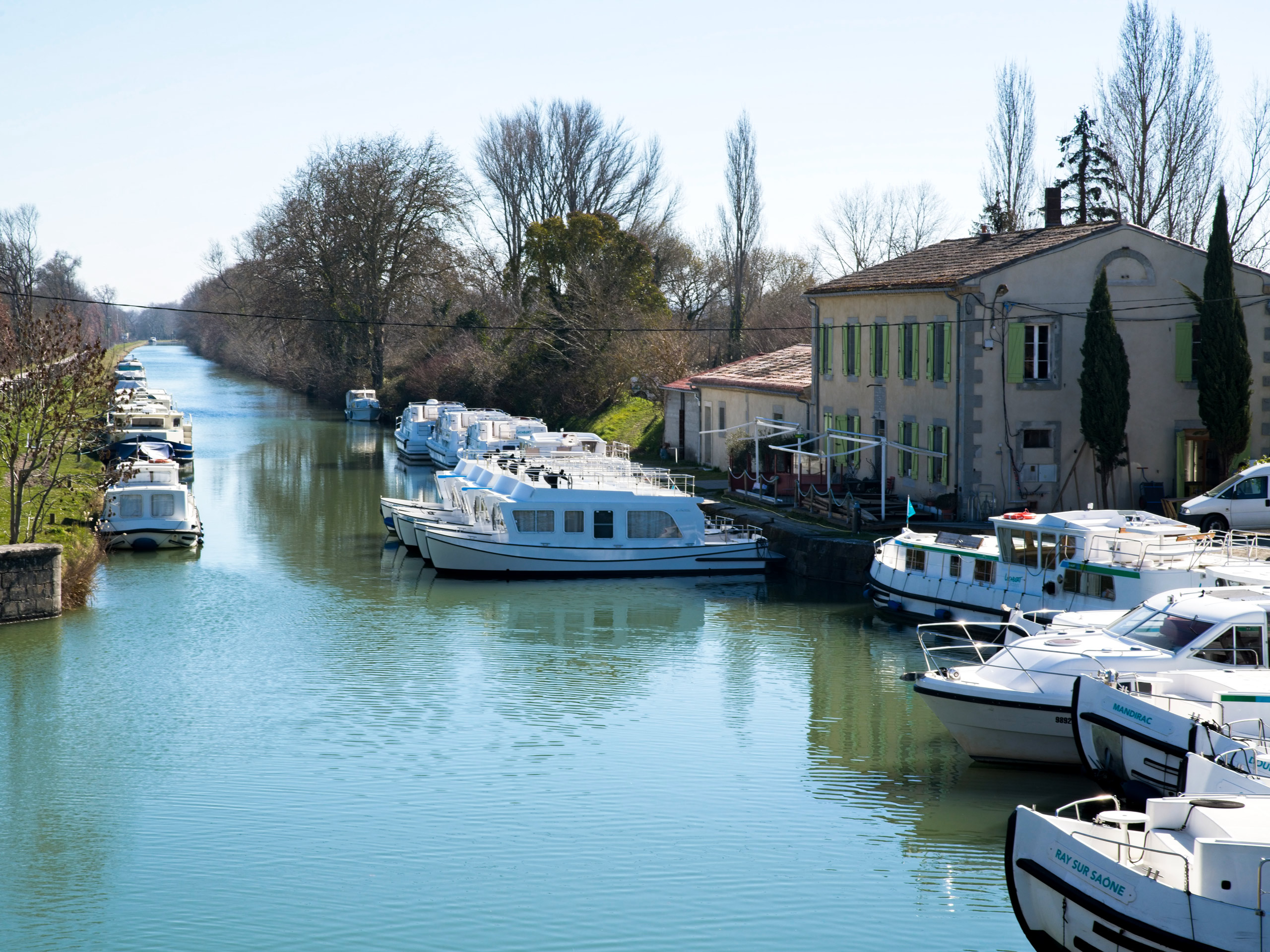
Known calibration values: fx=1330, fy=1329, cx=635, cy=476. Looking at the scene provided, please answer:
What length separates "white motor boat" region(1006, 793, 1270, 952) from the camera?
9.22 m

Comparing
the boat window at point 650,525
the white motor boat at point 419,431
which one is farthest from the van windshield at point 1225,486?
the white motor boat at point 419,431

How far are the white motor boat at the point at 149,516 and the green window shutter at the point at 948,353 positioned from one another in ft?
58.8

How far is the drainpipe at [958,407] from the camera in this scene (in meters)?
29.3

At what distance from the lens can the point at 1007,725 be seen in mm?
15750

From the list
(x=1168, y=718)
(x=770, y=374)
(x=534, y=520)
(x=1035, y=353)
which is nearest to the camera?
(x=1168, y=718)

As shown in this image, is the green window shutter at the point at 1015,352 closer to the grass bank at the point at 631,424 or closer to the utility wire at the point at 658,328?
the utility wire at the point at 658,328

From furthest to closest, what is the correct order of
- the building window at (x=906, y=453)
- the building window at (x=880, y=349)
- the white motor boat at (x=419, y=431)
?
the white motor boat at (x=419, y=431)
the building window at (x=880, y=349)
the building window at (x=906, y=453)

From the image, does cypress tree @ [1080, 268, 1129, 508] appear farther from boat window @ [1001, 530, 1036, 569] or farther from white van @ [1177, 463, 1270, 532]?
boat window @ [1001, 530, 1036, 569]

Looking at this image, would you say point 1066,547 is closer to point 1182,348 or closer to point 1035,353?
point 1035,353

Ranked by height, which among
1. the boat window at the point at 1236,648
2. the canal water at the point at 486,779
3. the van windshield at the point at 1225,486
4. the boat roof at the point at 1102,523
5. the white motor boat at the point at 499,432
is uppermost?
the white motor boat at the point at 499,432

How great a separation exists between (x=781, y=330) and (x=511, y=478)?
3474cm

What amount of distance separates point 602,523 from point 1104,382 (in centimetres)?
1115

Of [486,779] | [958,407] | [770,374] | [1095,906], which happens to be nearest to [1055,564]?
[958,407]

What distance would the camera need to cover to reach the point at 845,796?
15281 mm
